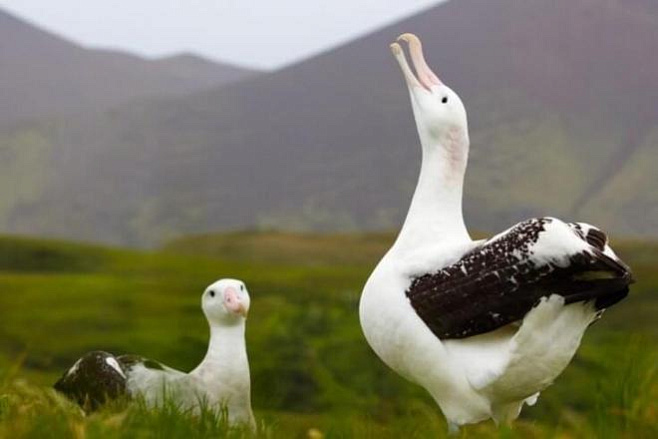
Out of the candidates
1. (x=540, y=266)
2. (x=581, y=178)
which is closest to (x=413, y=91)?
(x=540, y=266)

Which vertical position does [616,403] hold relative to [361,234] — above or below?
below

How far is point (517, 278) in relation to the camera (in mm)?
5586

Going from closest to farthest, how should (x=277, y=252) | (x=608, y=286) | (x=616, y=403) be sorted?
(x=616, y=403)
(x=608, y=286)
(x=277, y=252)

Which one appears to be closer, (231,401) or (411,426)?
(411,426)

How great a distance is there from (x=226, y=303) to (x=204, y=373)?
45 cm

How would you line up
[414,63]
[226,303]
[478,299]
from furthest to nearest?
[226,303] → [414,63] → [478,299]

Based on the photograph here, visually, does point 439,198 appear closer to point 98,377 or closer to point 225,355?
point 225,355

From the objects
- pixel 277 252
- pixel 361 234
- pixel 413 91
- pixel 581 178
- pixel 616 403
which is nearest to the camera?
pixel 616 403

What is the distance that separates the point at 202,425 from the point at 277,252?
91.3 m

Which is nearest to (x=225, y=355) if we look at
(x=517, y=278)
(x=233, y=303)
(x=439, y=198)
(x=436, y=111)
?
(x=233, y=303)

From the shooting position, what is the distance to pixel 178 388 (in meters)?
6.60

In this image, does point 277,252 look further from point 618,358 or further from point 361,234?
point 618,358

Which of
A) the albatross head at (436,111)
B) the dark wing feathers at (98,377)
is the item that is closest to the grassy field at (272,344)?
the dark wing feathers at (98,377)

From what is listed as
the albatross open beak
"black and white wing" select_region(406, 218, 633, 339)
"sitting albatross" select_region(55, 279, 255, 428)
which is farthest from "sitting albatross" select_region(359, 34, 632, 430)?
"sitting albatross" select_region(55, 279, 255, 428)
